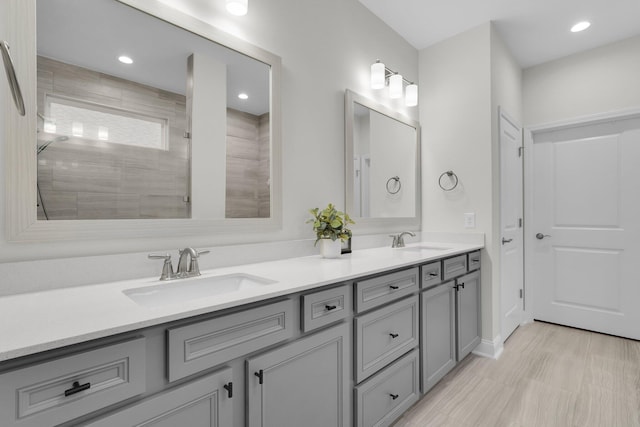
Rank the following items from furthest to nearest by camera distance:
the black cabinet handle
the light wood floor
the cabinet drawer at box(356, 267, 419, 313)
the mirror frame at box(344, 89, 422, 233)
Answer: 1. the mirror frame at box(344, 89, 422, 233)
2. the light wood floor
3. the cabinet drawer at box(356, 267, 419, 313)
4. the black cabinet handle

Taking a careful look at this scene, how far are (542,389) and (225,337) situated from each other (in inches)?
82.4

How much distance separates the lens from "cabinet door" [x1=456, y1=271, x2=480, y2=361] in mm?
2123


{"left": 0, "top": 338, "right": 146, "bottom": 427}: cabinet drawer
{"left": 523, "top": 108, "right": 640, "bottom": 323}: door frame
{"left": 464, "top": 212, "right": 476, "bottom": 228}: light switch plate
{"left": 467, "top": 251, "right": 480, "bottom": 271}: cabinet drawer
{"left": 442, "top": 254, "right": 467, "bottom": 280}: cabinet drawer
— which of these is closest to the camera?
{"left": 0, "top": 338, "right": 146, "bottom": 427}: cabinet drawer

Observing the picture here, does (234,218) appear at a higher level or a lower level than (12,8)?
lower

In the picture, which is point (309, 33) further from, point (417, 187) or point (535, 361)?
point (535, 361)

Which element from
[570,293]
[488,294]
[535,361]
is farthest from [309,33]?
[570,293]

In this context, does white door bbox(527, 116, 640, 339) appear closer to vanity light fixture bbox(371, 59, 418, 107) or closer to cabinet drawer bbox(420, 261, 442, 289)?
vanity light fixture bbox(371, 59, 418, 107)

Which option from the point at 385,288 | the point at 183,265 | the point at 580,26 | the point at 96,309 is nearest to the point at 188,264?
the point at 183,265

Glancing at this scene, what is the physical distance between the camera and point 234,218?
59.9 inches

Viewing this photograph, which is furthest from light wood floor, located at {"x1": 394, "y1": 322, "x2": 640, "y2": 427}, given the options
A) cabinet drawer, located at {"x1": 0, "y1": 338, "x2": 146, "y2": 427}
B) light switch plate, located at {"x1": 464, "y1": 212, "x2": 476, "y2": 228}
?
cabinet drawer, located at {"x1": 0, "y1": 338, "x2": 146, "y2": 427}

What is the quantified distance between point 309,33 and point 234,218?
1.21 meters

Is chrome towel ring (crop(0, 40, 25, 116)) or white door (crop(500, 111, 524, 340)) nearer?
chrome towel ring (crop(0, 40, 25, 116))

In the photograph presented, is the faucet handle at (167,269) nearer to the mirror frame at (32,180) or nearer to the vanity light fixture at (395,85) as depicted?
the mirror frame at (32,180)

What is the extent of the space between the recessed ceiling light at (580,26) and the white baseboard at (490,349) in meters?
2.53
